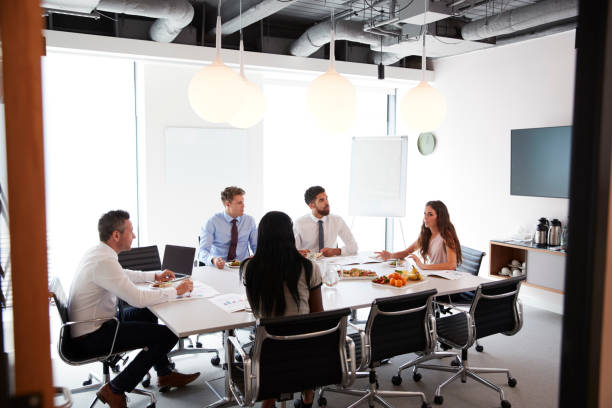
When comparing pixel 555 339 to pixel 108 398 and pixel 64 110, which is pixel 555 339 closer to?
pixel 108 398

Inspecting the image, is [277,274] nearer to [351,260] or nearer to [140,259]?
[351,260]

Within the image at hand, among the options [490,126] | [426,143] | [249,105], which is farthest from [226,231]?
[426,143]

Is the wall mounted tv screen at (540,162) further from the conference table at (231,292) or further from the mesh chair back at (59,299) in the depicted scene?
the mesh chair back at (59,299)

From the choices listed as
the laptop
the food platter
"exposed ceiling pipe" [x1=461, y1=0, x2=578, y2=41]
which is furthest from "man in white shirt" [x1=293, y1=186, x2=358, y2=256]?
"exposed ceiling pipe" [x1=461, y1=0, x2=578, y2=41]

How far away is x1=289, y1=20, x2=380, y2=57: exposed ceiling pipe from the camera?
5.79 meters

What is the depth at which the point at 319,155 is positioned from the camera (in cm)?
808

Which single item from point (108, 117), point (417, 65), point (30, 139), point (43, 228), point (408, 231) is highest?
point (417, 65)

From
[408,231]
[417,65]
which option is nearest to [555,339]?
[408,231]

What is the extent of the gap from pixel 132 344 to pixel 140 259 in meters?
1.29

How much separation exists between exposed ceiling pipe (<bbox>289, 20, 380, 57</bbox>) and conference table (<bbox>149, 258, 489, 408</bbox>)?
2.81 metres

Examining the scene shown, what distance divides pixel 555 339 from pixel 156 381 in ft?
12.0

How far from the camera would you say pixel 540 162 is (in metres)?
5.82

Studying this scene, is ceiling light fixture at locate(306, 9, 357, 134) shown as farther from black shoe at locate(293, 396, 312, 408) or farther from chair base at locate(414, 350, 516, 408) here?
chair base at locate(414, 350, 516, 408)

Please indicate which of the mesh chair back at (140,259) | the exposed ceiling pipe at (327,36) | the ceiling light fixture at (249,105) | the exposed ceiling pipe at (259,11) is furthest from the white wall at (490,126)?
the mesh chair back at (140,259)
